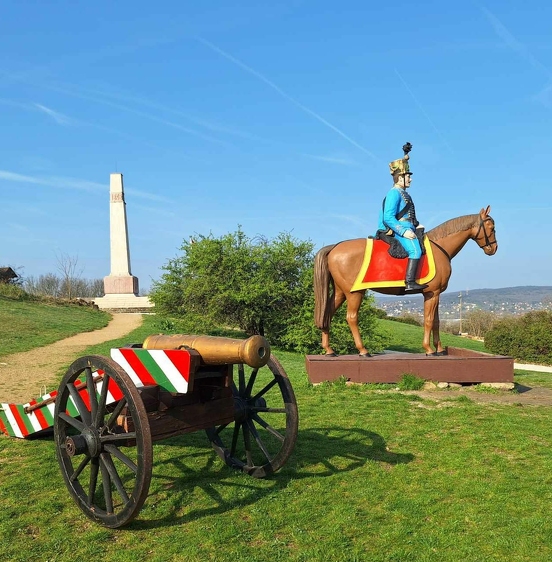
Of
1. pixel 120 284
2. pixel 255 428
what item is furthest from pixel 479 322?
pixel 255 428

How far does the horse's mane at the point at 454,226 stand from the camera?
33.2 ft

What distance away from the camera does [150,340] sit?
15.2 ft

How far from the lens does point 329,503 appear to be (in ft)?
14.2

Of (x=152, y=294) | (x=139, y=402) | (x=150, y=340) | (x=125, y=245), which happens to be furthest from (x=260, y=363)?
(x=125, y=245)

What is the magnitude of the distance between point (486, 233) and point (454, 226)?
609 millimetres

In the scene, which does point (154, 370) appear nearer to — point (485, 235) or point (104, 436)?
point (104, 436)

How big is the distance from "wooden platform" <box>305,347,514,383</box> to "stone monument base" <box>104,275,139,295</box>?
102ft

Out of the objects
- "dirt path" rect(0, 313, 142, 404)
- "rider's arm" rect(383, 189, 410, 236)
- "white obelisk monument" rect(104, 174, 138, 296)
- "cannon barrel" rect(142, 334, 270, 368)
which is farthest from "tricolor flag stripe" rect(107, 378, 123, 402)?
"white obelisk monument" rect(104, 174, 138, 296)

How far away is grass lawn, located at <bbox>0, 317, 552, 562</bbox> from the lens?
3549 millimetres

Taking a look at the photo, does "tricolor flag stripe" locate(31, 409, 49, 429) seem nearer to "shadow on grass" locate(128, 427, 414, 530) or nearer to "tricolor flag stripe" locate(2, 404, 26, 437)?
"tricolor flag stripe" locate(2, 404, 26, 437)

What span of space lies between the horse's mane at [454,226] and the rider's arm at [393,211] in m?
1.04

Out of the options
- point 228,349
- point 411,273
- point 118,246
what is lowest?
point 228,349

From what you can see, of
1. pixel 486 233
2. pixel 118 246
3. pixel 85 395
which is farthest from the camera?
pixel 118 246

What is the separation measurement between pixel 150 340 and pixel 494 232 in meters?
7.77
